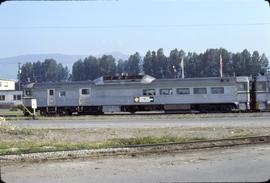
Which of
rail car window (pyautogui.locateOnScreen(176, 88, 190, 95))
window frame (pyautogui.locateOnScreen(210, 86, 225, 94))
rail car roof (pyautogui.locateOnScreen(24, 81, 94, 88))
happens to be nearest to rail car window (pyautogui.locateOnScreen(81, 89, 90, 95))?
rail car roof (pyautogui.locateOnScreen(24, 81, 94, 88))

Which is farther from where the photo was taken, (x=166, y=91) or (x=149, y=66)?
(x=149, y=66)

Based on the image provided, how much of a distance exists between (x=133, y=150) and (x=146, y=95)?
99.9ft

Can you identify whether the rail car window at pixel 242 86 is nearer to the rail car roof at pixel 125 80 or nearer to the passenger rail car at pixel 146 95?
the passenger rail car at pixel 146 95

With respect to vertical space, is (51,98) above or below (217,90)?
below

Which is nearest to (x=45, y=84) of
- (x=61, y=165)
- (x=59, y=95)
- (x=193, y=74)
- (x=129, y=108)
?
(x=59, y=95)

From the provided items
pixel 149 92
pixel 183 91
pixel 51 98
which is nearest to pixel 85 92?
pixel 51 98

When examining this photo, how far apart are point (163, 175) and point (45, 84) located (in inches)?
1557

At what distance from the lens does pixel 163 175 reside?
34.7 ft

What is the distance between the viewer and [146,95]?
4631cm

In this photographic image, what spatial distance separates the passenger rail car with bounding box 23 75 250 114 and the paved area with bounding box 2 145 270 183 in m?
30.5

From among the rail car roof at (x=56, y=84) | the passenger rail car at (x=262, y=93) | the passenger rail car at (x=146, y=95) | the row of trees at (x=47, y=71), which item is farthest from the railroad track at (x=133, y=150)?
the row of trees at (x=47, y=71)

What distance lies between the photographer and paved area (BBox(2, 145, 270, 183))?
33.6 ft

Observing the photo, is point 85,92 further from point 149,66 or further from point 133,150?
point 149,66

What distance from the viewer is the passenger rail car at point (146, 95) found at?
149ft
